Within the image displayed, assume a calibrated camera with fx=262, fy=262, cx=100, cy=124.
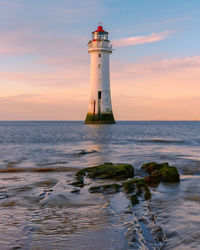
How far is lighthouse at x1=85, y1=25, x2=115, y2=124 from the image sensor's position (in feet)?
155

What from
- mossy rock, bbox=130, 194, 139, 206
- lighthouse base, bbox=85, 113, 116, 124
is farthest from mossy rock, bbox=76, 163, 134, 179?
lighthouse base, bbox=85, 113, 116, 124

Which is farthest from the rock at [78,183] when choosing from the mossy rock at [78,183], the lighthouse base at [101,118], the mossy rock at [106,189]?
the lighthouse base at [101,118]

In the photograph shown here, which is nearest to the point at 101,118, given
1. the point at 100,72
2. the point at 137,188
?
the point at 100,72

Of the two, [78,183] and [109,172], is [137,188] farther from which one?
[109,172]

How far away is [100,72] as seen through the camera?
4734cm

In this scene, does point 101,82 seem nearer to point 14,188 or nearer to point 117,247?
point 14,188

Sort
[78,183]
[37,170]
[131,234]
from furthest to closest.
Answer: [37,170] → [78,183] → [131,234]

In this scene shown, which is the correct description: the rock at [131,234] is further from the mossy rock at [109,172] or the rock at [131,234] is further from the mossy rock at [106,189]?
the mossy rock at [109,172]

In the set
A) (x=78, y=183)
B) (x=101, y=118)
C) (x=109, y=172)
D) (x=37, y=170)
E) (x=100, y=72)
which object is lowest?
(x=37, y=170)

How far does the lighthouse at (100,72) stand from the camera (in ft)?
155

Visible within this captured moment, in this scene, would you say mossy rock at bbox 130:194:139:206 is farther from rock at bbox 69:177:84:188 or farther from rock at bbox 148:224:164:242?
rock at bbox 69:177:84:188

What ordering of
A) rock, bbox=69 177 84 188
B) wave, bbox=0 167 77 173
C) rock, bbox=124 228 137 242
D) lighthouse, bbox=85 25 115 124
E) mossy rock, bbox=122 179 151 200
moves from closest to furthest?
rock, bbox=124 228 137 242, mossy rock, bbox=122 179 151 200, rock, bbox=69 177 84 188, wave, bbox=0 167 77 173, lighthouse, bbox=85 25 115 124

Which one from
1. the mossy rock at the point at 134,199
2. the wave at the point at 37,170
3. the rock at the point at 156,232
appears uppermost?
the mossy rock at the point at 134,199

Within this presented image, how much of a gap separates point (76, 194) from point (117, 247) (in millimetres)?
3235
